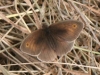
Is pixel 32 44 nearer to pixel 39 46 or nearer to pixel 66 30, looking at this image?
pixel 39 46

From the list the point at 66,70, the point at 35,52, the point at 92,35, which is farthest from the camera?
the point at 92,35

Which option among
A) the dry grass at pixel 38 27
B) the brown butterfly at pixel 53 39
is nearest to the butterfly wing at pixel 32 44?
the brown butterfly at pixel 53 39

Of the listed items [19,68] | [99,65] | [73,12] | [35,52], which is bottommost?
[99,65]

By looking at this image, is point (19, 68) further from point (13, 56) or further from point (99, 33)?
point (99, 33)

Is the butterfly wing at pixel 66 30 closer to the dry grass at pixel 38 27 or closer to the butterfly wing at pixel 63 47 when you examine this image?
Result: the butterfly wing at pixel 63 47

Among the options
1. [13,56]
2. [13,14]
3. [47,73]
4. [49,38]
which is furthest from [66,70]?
[13,14]

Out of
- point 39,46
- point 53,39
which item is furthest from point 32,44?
point 53,39
